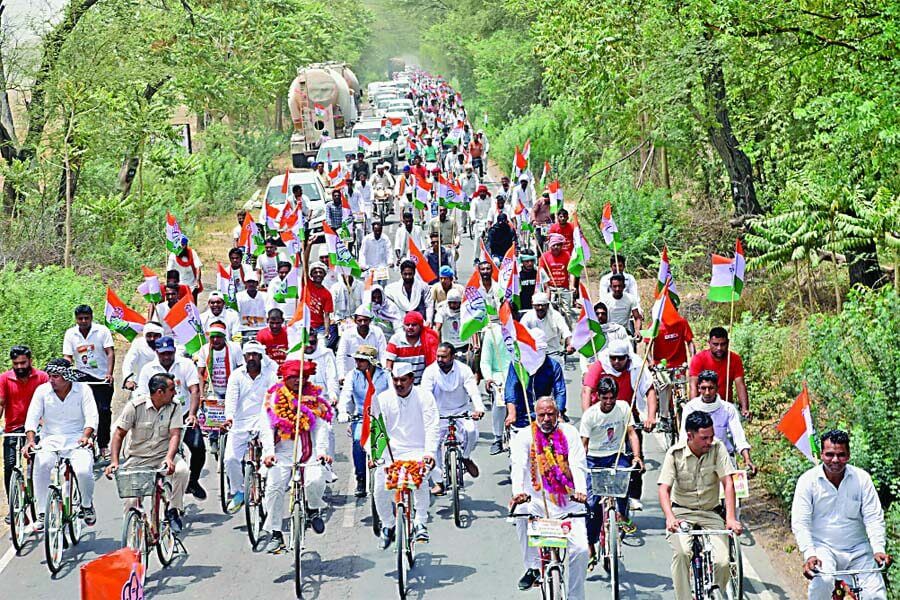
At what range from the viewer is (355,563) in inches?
448

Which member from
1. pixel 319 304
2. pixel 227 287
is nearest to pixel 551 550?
pixel 319 304

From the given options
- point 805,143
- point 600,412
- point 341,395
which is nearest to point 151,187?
point 805,143

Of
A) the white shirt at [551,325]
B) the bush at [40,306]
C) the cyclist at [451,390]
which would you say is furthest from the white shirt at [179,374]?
the bush at [40,306]

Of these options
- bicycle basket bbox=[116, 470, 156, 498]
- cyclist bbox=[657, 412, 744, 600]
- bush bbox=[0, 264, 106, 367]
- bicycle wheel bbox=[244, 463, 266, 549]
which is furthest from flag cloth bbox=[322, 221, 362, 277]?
cyclist bbox=[657, 412, 744, 600]

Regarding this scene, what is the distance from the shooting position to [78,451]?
1179 centimetres

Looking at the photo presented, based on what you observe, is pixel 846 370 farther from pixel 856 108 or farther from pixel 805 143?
pixel 805 143

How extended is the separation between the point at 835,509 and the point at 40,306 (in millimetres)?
14516

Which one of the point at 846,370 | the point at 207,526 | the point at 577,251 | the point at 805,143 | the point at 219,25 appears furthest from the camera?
the point at 219,25

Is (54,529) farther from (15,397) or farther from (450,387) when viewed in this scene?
(450,387)

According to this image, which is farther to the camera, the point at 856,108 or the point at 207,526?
the point at 856,108

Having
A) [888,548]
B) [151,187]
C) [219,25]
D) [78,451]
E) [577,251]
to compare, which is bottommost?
[888,548]

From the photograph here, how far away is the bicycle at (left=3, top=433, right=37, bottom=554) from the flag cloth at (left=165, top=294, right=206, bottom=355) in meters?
2.85

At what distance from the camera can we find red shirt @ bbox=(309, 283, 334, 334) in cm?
1662

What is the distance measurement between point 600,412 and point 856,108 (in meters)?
→ 5.64
